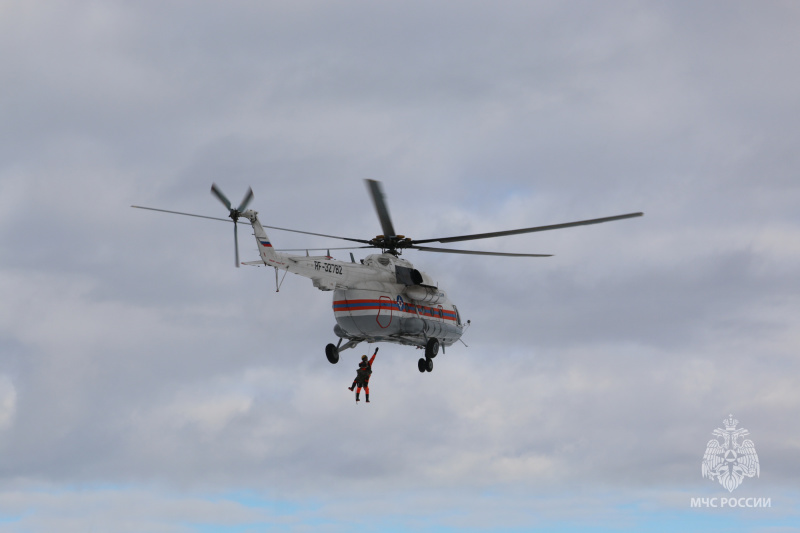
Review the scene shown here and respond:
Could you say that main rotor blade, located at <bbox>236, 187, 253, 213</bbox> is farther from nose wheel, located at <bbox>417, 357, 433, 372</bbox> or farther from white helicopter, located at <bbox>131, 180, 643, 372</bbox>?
nose wheel, located at <bbox>417, 357, 433, 372</bbox>

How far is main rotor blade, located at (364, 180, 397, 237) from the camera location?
46.2 metres

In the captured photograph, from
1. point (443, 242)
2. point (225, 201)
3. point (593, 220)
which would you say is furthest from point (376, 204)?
point (593, 220)

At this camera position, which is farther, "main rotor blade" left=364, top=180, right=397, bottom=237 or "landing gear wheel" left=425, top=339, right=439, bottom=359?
"landing gear wheel" left=425, top=339, right=439, bottom=359

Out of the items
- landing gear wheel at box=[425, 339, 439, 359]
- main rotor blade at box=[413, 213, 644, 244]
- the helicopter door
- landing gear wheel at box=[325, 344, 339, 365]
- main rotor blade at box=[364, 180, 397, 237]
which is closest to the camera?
main rotor blade at box=[413, 213, 644, 244]

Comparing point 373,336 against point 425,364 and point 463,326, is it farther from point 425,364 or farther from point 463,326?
point 463,326

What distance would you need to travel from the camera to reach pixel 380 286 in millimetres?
50719

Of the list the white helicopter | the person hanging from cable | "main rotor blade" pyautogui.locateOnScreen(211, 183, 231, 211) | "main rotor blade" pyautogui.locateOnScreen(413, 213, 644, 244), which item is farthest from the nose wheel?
"main rotor blade" pyautogui.locateOnScreen(211, 183, 231, 211)

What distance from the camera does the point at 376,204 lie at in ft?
158

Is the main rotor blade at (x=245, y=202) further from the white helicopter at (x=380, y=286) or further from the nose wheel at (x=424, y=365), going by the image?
the nose wheel at (x=424, y=365)

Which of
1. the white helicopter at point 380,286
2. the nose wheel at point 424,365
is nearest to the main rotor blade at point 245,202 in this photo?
the white helicopter at point 380,286

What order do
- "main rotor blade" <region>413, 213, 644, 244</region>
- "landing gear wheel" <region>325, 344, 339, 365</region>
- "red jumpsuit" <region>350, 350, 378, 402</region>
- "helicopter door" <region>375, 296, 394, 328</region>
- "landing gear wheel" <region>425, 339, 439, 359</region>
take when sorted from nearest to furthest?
1. "main rotor blade" <region>413, 213, 644, 244</region>
2. "helicopter door" <region>375, 296, 394, 328</region>
3. "red jumpsuit" <region>350, 350, 378, 402</region>
4. "landing gear wheel" <region>325, 344, 339, 365</region>
5. "landing gear wheel" <region>425, 339, 439, 359</region>

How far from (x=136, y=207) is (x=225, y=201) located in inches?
214

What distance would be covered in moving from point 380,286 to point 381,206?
4801mm

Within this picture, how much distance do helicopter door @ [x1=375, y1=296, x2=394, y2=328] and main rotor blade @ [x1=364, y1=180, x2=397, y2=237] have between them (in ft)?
13.8
